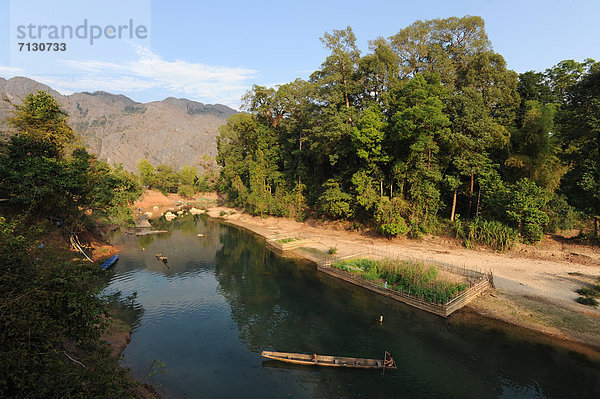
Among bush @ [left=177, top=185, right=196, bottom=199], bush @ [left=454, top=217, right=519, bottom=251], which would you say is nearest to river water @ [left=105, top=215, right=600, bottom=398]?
bush @ [left=454, top=217, right=519, bottom=251]

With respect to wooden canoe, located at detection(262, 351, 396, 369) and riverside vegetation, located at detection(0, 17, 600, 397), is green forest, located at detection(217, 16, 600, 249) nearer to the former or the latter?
riverside vegetation, located at detection(0, 17, 600, 397)

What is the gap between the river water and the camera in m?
16.2

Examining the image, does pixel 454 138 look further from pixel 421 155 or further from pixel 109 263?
pixel 109 263

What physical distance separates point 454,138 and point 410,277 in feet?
65.6

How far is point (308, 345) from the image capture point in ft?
65.4

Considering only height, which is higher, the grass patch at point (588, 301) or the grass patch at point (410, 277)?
the grass patch at point (588, 301)

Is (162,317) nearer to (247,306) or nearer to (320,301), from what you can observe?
(247,306)

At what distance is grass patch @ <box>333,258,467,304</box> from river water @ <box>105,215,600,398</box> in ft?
6.31

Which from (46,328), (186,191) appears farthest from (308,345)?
(186,191)

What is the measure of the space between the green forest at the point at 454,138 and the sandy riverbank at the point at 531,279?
2.22m

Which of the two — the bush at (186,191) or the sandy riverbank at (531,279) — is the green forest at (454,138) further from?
the bush at (186,191)

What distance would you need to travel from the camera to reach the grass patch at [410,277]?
25005mm

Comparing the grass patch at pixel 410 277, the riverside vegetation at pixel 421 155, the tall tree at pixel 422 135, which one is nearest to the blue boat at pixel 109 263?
the riverside vegetation at pixel 421 155

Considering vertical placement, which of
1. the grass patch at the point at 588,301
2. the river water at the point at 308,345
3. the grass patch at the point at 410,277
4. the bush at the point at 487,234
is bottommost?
the river water at the point at 308,345
